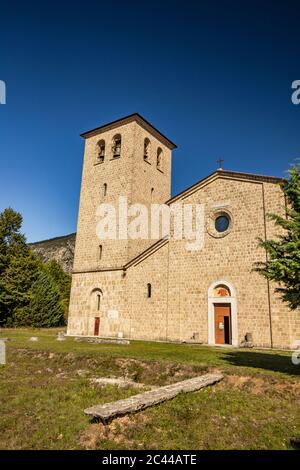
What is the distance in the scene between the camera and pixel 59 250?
355ft

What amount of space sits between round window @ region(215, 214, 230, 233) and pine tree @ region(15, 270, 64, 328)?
27497 mm

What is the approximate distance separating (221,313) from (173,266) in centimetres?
439

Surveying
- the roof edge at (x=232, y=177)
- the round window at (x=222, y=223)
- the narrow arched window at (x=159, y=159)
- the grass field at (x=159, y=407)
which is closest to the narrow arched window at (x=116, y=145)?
the narrow arched window at (x=159, y=159)

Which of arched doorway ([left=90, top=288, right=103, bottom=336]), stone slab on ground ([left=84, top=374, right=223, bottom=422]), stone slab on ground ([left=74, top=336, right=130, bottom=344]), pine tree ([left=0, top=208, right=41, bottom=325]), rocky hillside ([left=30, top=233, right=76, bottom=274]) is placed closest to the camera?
stone slab on ground ([left=84, top=374, right=223, bottom=422])

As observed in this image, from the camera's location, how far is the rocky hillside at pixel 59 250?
100750 mm

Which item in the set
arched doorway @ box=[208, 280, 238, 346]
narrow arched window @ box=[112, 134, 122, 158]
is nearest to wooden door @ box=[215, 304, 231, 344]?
arched doorway @ box=[208, 280, 238, 346]

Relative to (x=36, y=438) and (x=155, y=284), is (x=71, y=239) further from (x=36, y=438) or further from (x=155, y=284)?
(x=36, y=438)

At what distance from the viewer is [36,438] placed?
20.1ft

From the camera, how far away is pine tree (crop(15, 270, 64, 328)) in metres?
38.8

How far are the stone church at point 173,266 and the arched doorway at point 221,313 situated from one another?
57 mm

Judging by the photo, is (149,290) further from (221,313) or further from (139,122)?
(139,122)

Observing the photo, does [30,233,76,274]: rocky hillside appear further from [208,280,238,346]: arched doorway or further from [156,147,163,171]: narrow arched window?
[208,280,238,346]: arched doorway

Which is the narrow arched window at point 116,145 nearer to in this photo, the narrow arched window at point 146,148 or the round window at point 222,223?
the narrow arched window at point 146,148

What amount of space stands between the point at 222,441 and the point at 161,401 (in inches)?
76.5
